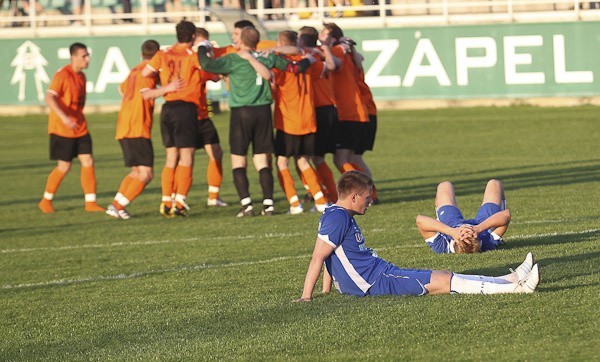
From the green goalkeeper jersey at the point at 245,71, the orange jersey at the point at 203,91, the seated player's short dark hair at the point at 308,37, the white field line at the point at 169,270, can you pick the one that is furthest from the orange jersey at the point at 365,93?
the white field line at the point at 169,270

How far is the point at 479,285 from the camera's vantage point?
27.9 ft

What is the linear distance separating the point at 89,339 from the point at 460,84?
80.4 feet

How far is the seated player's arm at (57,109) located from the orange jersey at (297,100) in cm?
317

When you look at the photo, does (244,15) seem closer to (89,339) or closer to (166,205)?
(166,205)

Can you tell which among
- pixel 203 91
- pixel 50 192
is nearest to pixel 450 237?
pixel 203 91

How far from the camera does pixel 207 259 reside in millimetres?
12305

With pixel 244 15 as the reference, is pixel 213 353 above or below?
below

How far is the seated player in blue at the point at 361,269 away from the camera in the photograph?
850 centimetres

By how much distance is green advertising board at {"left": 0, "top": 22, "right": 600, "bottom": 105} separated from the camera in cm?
3086

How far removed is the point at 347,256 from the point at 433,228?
2130 millimetres

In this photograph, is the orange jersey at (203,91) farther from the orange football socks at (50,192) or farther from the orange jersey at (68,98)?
the orange football socks at (50,192)

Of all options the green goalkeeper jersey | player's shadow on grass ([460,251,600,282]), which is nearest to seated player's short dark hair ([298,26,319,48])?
the green goalkeeper jersey

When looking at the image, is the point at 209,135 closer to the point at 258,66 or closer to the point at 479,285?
the point at 258,66

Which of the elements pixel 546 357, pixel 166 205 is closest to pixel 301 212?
pixel 166 205
